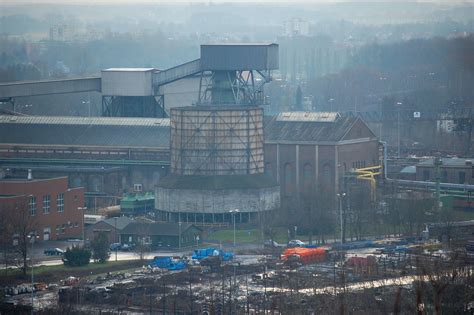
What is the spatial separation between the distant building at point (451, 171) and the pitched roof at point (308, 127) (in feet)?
7.89

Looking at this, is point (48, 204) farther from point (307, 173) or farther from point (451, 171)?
point (451, 171)

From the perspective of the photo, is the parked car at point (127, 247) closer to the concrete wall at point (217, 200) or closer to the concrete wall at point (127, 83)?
the concrete wall at point (217, 200)

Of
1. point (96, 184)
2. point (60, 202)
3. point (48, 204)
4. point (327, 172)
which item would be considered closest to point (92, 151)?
point (96, 184)

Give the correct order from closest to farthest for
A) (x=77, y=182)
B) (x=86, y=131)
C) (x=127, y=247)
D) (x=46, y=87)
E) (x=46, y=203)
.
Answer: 1. (x=127, y=247)
2. (x=46, y=203)
3. (x=77, y=182)
4. (x=86, y=131)
5. (x=46, y=87)

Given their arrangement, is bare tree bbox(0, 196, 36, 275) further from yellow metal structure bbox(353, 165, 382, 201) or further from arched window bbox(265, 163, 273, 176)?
yellow metal structure bbox(353, 165, 382, 201)

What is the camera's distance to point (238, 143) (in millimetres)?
38094

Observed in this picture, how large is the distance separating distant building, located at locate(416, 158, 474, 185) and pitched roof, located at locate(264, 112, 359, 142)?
2.41 meters

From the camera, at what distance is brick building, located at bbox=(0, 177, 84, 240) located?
33969 mm

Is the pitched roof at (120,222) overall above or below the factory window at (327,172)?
below

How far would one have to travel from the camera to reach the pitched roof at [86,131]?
1690 inches

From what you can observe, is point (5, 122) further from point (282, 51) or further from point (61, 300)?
point (282, 51)

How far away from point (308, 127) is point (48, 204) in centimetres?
830

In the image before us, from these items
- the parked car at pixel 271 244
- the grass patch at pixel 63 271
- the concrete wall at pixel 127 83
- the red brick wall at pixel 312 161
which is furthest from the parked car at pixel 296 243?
the concrete wall at pixel 127 83

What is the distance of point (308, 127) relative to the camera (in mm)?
40562
